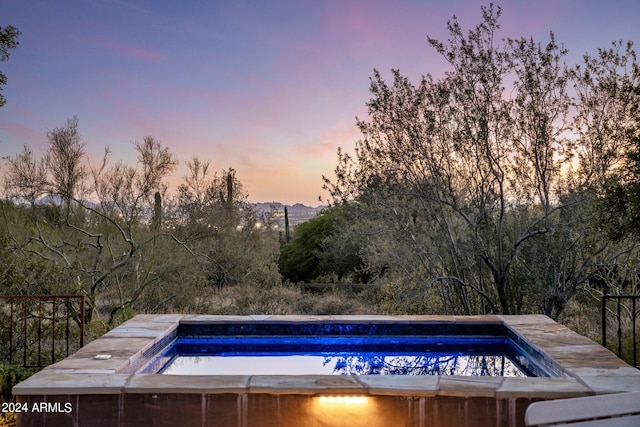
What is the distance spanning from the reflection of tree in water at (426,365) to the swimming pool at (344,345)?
0.03 feet

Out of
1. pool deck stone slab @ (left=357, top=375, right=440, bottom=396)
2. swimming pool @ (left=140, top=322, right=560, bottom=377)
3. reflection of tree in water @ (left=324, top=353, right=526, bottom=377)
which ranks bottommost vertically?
reflection of tree in water @ (left=324, top=353, right=526, bottom=377)

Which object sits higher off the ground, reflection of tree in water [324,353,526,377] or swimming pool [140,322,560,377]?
swimming pool [140,322,560,377]

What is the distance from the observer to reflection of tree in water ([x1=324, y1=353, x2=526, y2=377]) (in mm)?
4828

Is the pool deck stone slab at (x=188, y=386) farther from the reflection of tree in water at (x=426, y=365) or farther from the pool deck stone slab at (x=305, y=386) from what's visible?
the reflection of tree in water at (x=426, y=365)

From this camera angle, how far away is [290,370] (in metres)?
4.88

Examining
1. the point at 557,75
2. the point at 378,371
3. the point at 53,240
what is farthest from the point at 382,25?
the point at 53,240

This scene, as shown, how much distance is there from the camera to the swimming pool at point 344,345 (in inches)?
203

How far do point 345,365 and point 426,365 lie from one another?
0.81 metres

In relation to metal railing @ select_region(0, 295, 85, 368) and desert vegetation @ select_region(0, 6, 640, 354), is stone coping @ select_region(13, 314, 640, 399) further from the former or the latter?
metal railing @ select_region(0, 295, 85, 368)

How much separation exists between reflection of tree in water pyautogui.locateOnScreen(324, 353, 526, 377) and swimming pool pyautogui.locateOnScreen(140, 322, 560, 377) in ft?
0.03

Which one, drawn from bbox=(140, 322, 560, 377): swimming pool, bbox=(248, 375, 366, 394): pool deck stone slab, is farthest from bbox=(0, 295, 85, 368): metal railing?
bbox=(248, 375, 366, 394): pool deck stone slab

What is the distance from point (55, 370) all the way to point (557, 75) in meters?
6.02

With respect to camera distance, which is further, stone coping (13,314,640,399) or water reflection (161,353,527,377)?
water reflection (161,353,527,377)

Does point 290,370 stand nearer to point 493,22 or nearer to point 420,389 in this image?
point 420,389
